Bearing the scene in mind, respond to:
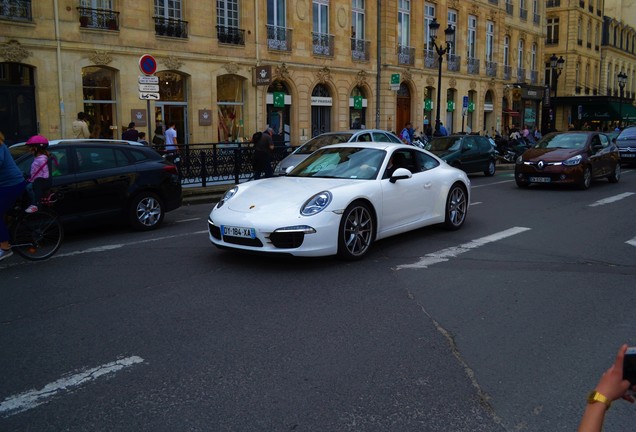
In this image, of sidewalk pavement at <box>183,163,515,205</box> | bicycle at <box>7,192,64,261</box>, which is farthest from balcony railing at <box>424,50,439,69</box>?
bicycle at <box>7,192,64,261</box>

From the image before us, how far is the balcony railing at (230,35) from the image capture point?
2388 cm

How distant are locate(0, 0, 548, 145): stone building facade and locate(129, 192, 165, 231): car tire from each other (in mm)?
4352

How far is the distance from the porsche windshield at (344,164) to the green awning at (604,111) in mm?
53797

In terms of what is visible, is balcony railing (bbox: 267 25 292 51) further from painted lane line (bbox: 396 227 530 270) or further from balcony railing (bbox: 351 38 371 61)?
painted lane line (bbox: 396 227 530 270)

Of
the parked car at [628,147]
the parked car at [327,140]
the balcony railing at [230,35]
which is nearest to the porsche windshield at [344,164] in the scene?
the parked car at [327,140]

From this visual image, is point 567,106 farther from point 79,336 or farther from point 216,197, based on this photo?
point 79,336

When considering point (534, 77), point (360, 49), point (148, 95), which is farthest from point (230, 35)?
point (534, 77)

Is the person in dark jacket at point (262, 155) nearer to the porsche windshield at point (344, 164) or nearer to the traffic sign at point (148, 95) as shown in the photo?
the traffic sign at point (148, 95)

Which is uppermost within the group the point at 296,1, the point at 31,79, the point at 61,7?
the point at 296,1

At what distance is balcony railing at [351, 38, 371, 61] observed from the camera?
30.1 meters

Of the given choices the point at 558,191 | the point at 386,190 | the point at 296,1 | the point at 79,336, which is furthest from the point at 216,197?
the point at 296,1

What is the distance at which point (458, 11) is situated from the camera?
125 ft

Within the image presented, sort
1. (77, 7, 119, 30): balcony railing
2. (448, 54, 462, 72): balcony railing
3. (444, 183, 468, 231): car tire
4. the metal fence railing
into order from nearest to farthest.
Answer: (444, 183, 468, 231): car tire, the metal fence railing, (77, 7, 119, 30): balcony railing, (448, 54, 462, 72): balcony railing

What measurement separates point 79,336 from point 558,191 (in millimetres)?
13650
